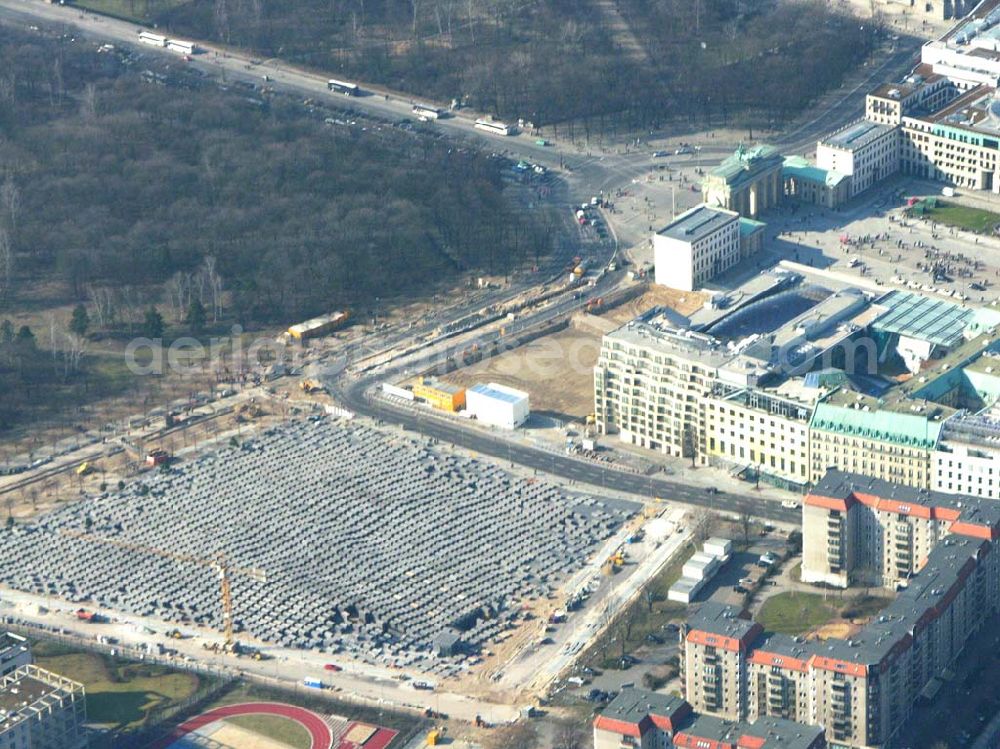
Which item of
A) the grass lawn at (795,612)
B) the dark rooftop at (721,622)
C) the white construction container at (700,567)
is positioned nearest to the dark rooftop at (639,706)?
the dark rooftop at (721,622)

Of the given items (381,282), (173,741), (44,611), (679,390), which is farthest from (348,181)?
(173,741)

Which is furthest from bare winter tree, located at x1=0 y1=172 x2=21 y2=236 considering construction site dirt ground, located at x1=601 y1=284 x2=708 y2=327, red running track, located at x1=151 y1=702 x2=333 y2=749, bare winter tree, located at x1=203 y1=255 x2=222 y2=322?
red running track, located at x1=151 y1=702 x2=333 y2=749

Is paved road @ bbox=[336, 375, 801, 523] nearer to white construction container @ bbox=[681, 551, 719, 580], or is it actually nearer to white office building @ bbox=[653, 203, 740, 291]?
white construction container @ bbox=[681, 551, 719, 580]

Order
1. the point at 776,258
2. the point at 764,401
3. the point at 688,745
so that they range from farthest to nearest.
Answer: the point at 776,258, the point at 764,401, the point at 688,745

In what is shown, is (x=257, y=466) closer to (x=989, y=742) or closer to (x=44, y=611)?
(x=44, y=611)

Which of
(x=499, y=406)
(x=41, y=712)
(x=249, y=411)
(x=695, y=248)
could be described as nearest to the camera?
(x=41, y=712)

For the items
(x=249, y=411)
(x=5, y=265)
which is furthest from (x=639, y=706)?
(x=5, y=265)

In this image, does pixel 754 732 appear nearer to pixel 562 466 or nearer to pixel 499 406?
pixel 562 466
